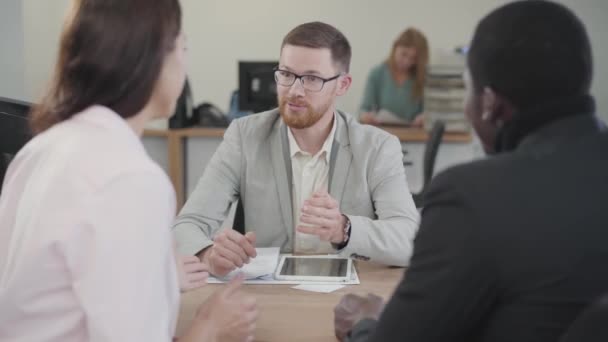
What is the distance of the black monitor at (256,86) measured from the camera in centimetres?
479

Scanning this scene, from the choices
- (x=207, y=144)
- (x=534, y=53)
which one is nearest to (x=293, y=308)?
(x=534, y=53)

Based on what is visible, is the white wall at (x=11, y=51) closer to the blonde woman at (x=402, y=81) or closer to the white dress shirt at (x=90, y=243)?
the white dress shirt at (x=90, y=243)

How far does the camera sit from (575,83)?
3.18 feet

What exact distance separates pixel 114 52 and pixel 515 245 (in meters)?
0.63

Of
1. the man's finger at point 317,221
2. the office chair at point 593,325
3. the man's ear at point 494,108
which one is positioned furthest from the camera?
the man's finger at point 317,221

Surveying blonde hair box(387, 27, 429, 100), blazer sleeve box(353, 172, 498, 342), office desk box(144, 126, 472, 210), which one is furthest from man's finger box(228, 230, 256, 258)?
blonde hair box(387, 27, 429, 100)

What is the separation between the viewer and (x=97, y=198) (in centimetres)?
95

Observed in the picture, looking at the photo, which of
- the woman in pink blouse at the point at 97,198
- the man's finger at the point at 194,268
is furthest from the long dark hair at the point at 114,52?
the man's finger at the point at 194,268

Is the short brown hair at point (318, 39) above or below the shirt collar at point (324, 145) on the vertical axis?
above

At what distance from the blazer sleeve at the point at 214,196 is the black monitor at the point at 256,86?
97.4 inches

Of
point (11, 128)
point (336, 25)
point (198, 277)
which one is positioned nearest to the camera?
point (11, 128)

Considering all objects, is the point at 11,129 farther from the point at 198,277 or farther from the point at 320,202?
the point at 320,202

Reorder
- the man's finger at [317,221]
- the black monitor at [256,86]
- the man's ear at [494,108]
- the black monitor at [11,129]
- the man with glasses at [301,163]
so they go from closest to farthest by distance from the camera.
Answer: the man's ear at [494,108] → the black monitor at [11,129] → the man's finger at [317,221] → the man with glasses at [301,163] → the black monitor at [256,86]

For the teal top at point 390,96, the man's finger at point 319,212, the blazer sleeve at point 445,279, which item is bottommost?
the teal top at point 390,96
